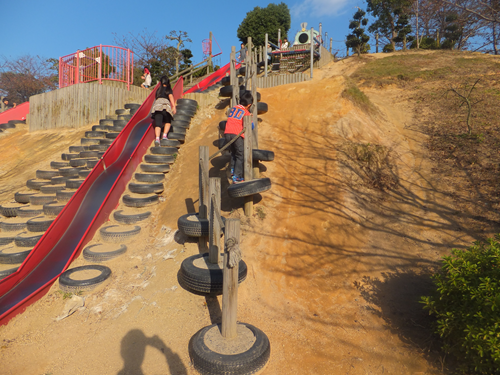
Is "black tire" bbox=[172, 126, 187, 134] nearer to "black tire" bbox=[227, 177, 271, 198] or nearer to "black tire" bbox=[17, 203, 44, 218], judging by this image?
"black tire" bbox=[17, 203, 44, 218]

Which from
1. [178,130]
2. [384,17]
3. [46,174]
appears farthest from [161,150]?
[384,17]

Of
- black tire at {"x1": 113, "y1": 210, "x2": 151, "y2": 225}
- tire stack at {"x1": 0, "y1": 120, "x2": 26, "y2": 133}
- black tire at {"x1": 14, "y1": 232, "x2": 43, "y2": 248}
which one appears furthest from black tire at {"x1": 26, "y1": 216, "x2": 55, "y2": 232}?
tire stack at {"x1": 0, "y1": 120, "x2": 26, "y2": 133}

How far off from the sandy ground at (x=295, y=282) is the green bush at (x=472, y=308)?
15.4 inches

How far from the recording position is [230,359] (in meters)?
2.78

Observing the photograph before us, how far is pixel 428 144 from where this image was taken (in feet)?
26.8

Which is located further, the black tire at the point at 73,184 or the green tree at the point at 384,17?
the green tree at the point at 384,17

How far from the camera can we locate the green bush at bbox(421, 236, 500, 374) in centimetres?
249

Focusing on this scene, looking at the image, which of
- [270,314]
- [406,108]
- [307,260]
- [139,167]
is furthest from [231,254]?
[406,108]

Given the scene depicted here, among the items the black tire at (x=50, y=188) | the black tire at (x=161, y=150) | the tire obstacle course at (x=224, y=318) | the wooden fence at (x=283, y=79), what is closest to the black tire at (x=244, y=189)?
the tire obstacle course at (x=224, y=318)

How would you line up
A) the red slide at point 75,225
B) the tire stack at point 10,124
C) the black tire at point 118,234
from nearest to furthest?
the red slide at point 75,225 < the black tire at point 118,234 < the tire stack at point 10,124

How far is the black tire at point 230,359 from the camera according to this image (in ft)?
8.99

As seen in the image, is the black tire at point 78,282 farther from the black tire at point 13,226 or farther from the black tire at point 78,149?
the black tire at point 78,149

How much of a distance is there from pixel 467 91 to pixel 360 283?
10.5 metres

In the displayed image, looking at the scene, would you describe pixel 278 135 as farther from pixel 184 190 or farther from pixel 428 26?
pixel 428 26
